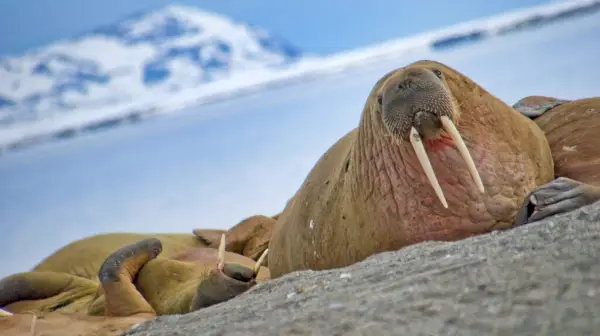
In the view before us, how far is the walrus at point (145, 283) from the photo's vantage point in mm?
3355

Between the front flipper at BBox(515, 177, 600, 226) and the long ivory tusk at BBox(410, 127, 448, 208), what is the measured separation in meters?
0.27

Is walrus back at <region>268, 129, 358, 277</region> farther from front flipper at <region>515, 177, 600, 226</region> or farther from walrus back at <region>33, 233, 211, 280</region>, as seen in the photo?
walrus back at <region>33, 233, 211, 280</region>

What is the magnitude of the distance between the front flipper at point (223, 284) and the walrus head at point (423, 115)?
2.78 feet

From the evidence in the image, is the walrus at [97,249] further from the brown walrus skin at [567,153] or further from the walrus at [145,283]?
the brown walrus skin at [567,153]

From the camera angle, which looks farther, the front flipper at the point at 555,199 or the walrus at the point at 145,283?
the walrus at the point at 145,283

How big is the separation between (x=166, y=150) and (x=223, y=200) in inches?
385

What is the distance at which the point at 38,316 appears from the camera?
3537 millimetres

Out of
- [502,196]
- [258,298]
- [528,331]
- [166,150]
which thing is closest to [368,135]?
[502,196]

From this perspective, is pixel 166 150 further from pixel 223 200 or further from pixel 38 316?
pixel 38 316

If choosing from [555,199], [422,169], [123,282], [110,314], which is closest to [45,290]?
[123,282]

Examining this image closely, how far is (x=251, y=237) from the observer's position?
5.43 meters

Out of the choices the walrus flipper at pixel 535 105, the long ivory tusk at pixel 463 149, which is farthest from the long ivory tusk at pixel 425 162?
the walrus flipper at pixel 535 105

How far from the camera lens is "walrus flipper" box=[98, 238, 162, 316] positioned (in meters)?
4.03

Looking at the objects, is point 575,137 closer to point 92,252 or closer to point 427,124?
point 427,124
